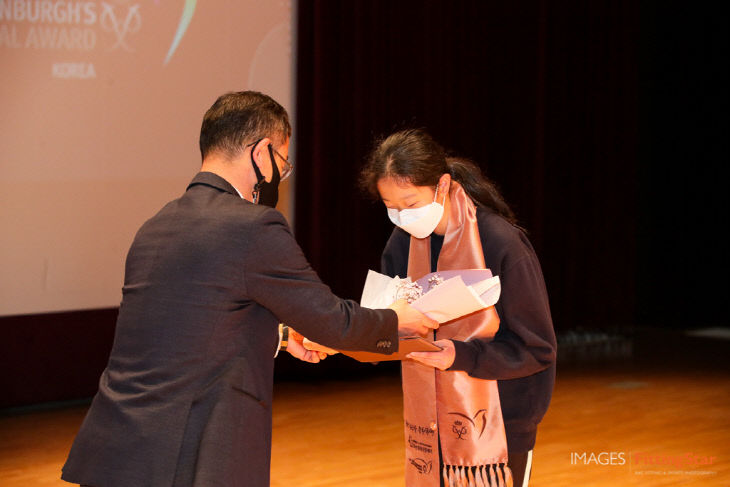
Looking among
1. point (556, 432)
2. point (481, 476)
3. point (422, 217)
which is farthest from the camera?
point (556, 432)

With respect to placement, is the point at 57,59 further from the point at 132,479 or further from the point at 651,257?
the point at 651,257

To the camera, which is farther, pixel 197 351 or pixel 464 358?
pixel 464 358

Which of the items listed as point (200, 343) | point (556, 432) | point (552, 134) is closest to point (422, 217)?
point (200, 343)

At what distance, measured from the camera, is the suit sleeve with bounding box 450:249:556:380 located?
1965 millimetres

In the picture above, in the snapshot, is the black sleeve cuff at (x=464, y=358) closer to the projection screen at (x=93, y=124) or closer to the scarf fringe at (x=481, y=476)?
the scarf fringe at (x=481, y=476)

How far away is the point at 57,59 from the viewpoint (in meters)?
5.04

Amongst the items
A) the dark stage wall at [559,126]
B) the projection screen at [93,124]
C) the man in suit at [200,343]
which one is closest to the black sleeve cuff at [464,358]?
the man in suit at [200,343]

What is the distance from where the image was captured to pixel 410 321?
1.97m

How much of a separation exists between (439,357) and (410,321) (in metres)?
0.11

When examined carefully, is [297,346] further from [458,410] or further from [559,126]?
[559,126]

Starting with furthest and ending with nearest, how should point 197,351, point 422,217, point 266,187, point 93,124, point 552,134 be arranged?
1. point 552,134
2. point 93,124
3. point 422,217
4. point 266,187
5. point 197,351

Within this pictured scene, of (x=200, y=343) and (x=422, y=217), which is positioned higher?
(x=422, y=217)

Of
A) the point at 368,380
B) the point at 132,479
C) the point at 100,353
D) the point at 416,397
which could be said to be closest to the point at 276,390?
the point at 368,380

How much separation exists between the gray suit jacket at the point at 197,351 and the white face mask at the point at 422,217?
0.56 meters
